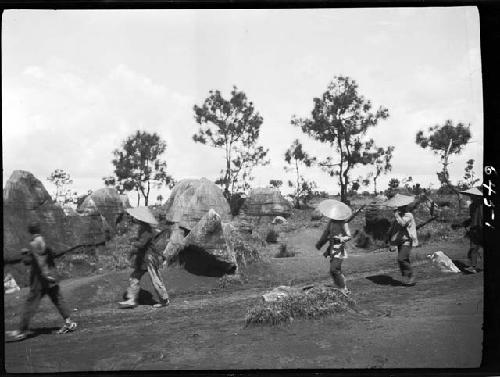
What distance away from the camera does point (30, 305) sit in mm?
5707

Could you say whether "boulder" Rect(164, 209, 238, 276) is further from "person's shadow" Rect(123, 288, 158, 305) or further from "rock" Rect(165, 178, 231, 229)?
"person's shadow" Rect(123, 288, 158, 305)

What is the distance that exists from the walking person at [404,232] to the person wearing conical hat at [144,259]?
10.5 ft

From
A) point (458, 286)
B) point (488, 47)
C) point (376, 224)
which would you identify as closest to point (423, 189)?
point (376, 224)

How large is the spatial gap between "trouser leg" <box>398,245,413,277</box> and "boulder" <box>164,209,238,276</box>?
2.25 m

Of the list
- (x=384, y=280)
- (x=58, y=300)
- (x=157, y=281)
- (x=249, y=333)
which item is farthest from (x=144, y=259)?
(x=384, y=280)

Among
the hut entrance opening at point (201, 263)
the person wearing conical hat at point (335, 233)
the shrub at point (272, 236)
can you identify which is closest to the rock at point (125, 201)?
the hut entrance opening at point (201, 263)

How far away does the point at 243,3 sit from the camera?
18.7 feet

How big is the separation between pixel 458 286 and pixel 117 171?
185 inches

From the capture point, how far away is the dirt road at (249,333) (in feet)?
18.2

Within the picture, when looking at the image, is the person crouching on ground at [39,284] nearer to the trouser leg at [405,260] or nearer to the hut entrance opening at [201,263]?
the hut entrance opening at [201,263]

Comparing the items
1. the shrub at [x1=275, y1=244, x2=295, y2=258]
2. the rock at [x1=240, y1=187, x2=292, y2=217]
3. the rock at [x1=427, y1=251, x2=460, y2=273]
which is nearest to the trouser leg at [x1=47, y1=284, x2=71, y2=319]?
the rock at [x1=240, y1=187, x2=292, y2=217]

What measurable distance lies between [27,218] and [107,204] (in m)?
0.99

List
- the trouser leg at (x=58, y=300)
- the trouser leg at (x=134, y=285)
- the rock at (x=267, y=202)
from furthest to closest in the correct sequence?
the rock at (x=267, y=202)
the trouser leg at (x=134, y=285)
the trouser leg at (x=58, y=300)

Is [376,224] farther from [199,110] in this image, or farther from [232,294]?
[199,110]
